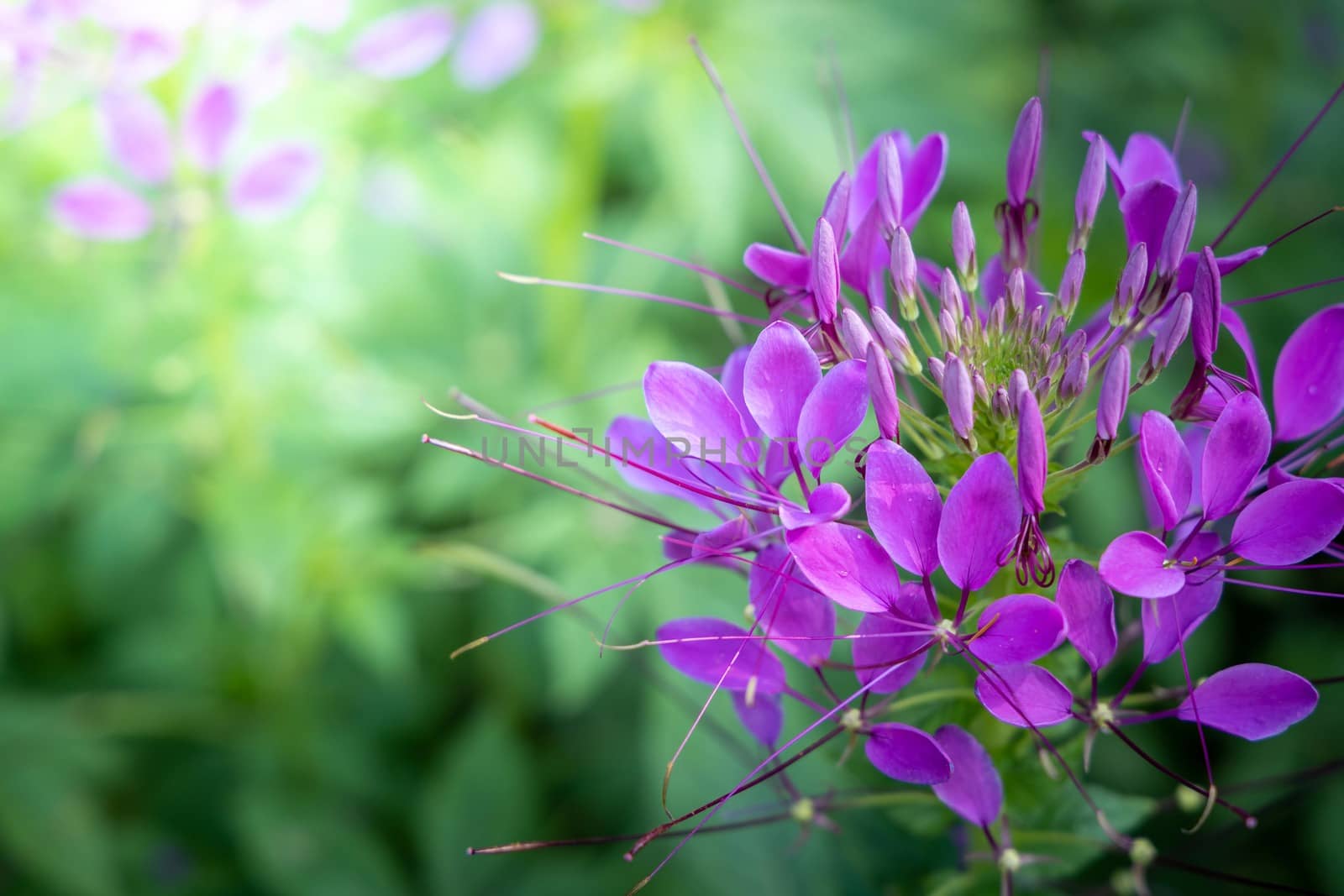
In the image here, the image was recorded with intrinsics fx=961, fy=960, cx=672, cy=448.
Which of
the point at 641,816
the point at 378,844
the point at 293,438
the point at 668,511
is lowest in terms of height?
the point at 378,844

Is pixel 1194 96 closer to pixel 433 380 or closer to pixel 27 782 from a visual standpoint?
pixel 433 380

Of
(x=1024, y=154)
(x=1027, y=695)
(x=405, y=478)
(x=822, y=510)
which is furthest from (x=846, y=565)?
(x=405, y=478)

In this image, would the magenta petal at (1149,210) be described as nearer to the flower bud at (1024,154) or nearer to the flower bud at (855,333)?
the flower bud at (1024,154)

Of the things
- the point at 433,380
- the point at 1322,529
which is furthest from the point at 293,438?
the point at 1322,529

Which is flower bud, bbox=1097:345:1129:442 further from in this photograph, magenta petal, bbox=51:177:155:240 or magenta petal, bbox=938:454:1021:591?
magenta petal, bbox=51:177:155:240

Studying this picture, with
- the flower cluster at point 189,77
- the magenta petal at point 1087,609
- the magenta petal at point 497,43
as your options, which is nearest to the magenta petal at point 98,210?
the flower cluster at point 189,77

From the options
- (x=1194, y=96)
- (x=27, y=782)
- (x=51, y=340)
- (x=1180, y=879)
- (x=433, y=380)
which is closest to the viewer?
(x=1180, y=879)
